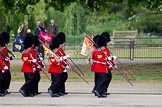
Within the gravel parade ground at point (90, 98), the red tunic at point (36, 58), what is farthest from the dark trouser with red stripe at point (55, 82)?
the red tunic at point (36, 58)

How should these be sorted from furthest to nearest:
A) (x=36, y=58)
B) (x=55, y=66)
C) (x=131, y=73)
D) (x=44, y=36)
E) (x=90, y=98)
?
1. (x=131, y=73)
2. (x=44, y=36)
3. (x=36, y=58)
4. (x=55, y=66)
5. (x=90, y=98)

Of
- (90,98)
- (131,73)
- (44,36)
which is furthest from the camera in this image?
(131,73)

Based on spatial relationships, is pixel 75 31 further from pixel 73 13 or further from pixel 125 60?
pixel 125 60

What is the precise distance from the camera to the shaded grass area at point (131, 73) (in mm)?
20105

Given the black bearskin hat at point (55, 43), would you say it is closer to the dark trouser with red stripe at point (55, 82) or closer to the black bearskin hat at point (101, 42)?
the dark trouser with red stripe at point (55, 82)

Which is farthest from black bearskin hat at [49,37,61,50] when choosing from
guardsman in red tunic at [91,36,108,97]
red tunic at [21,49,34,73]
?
guardsman in red tunic at [91,36,108,97]

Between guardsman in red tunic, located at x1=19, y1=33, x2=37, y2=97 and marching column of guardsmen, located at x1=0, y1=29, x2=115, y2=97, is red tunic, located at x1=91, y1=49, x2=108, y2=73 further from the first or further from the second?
guardsman in red tunic, located at x1=19, y1=33, x2=37, y2=97

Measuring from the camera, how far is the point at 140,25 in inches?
2005

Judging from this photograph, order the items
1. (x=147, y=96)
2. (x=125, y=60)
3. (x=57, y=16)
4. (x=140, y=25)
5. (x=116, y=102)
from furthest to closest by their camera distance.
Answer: (x=140, y=25)
(x=57, y=16)
(x=125, y=60)
(x=147, y=96)
(x=116, y=102)

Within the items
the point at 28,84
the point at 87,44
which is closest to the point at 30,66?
the point at 28,84

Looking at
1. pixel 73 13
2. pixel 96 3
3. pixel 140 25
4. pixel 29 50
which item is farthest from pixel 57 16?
pixel 29 50

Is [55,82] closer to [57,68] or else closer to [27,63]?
[57,68]

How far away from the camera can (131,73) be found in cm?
2159

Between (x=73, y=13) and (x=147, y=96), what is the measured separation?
28225 mm
